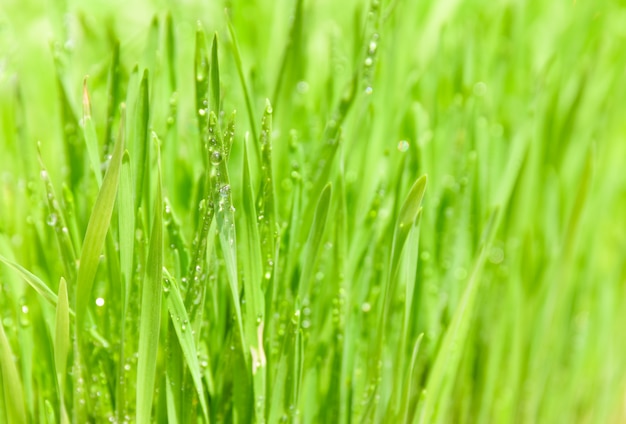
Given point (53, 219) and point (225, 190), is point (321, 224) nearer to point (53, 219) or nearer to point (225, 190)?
point (225, 190)

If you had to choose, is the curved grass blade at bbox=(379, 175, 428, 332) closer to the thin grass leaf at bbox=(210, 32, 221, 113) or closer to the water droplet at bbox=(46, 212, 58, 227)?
the thin grass leaf at bbox=(210, 32, 221, 113)

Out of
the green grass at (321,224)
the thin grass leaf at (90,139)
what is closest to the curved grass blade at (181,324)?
the green grass at (321,224)

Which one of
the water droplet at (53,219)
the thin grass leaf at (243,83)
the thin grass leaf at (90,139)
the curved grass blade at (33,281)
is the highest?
the thin grass leaf at (243,83)

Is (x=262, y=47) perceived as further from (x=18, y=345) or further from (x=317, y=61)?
(x=18, y=345)

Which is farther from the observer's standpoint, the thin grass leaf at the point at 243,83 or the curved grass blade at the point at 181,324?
the thin grass leaf at the point at 243,83

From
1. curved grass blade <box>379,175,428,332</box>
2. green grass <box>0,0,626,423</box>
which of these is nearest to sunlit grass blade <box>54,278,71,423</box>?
green grass <box>0,0,626,423</box>

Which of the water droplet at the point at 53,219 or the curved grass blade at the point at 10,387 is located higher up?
the water droplet at the point at 53,219

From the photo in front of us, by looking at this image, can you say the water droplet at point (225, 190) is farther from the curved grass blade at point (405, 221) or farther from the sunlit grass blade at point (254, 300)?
the curved grass blade at point (405, 221)

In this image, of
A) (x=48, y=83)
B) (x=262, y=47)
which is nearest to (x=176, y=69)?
(x=262, y=47)
